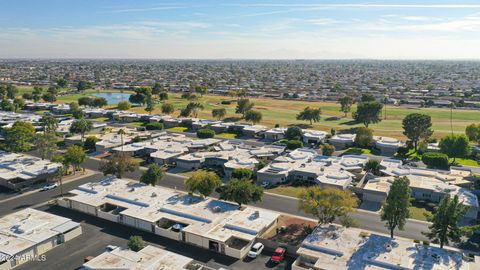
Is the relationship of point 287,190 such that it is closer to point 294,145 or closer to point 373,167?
point 373,167

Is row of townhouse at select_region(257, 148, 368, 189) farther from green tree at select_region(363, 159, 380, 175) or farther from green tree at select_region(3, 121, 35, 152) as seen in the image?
green tree at select_region(3, 121, 35, 152)

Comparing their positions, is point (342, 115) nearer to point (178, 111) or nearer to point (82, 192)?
point (178, 111)

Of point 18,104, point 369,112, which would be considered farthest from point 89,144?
point 369,112

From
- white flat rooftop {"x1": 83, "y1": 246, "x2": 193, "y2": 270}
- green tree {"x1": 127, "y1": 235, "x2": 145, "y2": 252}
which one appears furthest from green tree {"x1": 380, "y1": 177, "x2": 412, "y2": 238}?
green tree {"x1": 127, "y1": 235, "x2": 145, "y2": 252}

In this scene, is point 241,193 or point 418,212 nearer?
point 241,193

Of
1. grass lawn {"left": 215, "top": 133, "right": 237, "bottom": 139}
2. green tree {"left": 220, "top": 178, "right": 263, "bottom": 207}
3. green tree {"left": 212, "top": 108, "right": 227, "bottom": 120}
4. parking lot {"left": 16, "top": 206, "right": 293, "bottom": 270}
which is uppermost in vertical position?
green tree {"left": 212, "top": 108, "right": 227, "bottom": 120}

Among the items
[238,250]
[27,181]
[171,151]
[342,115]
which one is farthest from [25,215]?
[342,115]
